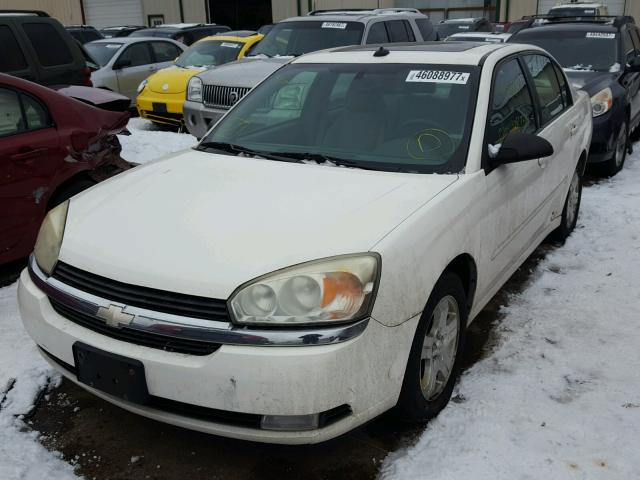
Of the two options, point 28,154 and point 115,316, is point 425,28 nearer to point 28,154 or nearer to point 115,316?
point 28,154

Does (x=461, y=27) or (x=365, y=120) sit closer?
(x=365, y=120)

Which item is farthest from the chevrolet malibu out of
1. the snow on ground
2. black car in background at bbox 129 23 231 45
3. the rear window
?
black car in background at bbox 129 23 231 45

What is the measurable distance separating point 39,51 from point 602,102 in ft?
21.1

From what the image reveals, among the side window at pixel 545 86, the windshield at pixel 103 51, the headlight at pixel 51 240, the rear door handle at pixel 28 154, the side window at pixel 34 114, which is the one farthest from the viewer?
the windshield at pixel 103 51

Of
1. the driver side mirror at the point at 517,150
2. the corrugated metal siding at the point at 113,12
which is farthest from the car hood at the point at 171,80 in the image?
the corrugated metal siding at the point at 113,12

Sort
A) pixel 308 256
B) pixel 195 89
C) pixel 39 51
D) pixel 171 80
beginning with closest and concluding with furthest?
pixel 308 256, pixel 39 51, pixel 195 89, pixel 171 80

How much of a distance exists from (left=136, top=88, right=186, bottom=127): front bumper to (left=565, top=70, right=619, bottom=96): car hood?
5.54 m

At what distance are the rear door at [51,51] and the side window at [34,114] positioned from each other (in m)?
3.11

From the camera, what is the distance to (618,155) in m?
7.38

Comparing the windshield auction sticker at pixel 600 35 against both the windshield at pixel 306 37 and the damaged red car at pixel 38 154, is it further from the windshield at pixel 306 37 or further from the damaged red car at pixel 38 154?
the damaged red car at pixel 38 154

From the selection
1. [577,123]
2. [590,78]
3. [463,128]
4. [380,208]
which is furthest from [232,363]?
[590,78]

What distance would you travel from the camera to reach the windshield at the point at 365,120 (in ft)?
10.6

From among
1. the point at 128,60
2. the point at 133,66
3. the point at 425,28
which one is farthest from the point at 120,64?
the point at 425,28

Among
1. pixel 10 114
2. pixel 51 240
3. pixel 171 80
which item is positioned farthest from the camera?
pixel 171 80
